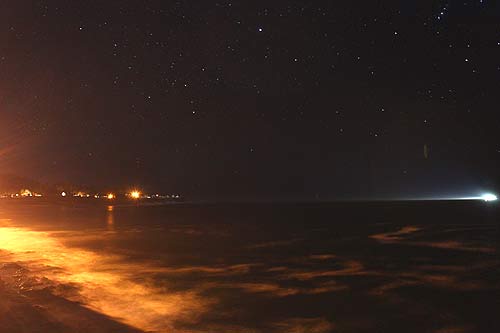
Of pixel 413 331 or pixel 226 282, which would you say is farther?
pixel 226 282

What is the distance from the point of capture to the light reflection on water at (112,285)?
→ 9516mm

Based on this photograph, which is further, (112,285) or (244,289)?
(112,285)

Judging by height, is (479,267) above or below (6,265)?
below

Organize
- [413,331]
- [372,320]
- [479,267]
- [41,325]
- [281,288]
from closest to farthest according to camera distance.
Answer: [41,325] → [413,331] → [372,320] → [281,288] → [479,267]

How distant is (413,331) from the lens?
8617 millimetres

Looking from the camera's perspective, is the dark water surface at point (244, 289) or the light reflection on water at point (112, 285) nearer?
the dark water surface at point (244, 289)

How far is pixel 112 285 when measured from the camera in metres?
12.5

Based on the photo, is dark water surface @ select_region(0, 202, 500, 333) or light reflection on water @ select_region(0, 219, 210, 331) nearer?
dark water surface @ select_region(0, 202, 500, 333)

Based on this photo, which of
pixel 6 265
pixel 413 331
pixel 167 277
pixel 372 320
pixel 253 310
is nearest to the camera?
pixel 413 331

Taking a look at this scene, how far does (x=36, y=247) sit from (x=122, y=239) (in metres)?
5.02

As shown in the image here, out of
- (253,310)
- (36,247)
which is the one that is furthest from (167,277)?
(36,247)

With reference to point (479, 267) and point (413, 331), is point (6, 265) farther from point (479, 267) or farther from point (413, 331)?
point (479, 267)

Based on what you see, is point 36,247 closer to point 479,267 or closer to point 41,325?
point 41,325

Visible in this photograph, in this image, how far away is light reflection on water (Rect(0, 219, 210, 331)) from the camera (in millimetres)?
9516
